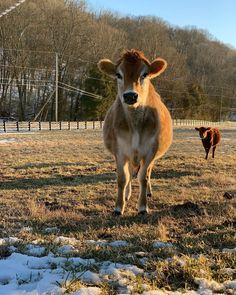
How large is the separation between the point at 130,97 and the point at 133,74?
0.46 meters

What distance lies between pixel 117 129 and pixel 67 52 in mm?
55574

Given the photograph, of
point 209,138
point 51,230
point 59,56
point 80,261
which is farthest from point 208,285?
point 59,56

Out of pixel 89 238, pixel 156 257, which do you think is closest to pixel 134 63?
pixel 89 238

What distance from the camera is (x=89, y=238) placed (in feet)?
15.4

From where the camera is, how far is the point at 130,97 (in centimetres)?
548

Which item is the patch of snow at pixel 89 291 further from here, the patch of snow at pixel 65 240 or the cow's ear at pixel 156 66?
the cow's ear at pixel 156 66

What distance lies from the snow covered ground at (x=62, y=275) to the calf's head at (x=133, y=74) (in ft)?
7.47

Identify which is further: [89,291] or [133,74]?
[133,74]

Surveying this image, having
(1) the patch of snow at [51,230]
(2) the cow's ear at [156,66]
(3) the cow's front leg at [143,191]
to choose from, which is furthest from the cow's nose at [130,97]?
(1) the patch of snow at [51,230]

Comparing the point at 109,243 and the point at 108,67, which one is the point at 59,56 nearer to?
the point at 108,67

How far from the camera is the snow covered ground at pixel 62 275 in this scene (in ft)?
10.5

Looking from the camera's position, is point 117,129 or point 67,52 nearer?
point 117,129

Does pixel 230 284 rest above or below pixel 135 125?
below

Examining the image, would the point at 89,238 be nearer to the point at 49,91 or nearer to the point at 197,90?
the point at 49,91
